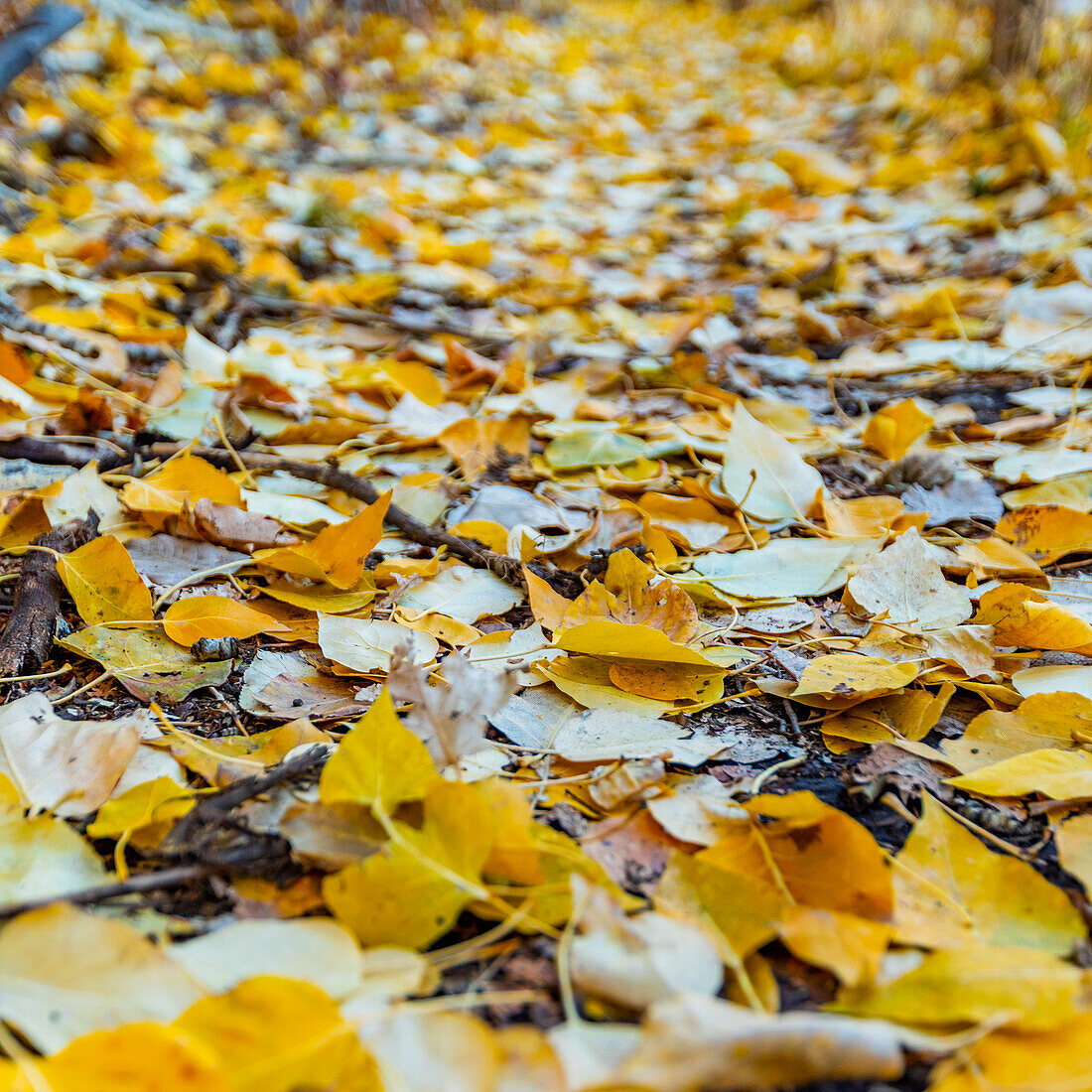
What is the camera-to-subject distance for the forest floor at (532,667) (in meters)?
0.35

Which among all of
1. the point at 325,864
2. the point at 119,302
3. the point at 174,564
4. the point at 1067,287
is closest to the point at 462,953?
the point at 325,864

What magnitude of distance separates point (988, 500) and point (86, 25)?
2.90m

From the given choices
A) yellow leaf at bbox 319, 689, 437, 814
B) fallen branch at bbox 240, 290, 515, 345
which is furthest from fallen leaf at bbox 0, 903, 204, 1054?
fallen branch at bbox 240, 290, 515, 345

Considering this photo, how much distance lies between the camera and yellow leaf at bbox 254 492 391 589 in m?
0.65

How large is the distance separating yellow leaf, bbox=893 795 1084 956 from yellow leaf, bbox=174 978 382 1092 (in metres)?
0.26

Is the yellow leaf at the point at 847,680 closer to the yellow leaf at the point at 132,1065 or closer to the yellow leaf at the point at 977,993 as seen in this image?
the yellow leaf at the point at 977,993

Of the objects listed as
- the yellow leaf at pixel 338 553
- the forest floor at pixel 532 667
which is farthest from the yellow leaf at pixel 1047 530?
the yellow leaf at pixel 338 553

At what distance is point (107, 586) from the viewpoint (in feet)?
2.08

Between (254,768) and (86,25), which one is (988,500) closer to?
(254,768)

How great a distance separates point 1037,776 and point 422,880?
37 cm

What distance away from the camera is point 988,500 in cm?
86

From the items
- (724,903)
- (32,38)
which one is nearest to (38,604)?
(724,903)

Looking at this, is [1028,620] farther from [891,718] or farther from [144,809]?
[144,809]

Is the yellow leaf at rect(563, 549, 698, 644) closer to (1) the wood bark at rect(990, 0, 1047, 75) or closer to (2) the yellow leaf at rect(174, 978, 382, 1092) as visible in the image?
(2) the yellow leaf at rect(174, 978, 382, 1092)
